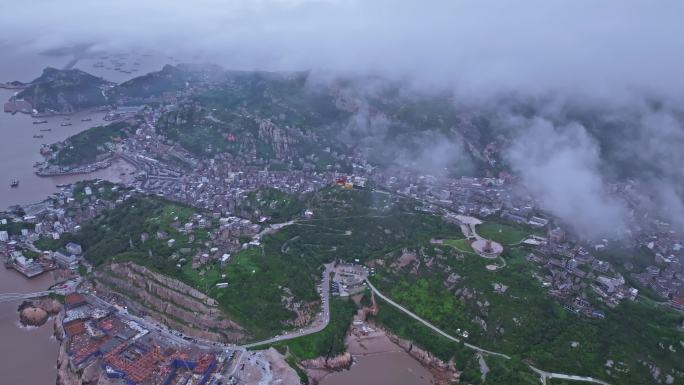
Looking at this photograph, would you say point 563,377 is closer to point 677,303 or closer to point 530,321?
point 530,321

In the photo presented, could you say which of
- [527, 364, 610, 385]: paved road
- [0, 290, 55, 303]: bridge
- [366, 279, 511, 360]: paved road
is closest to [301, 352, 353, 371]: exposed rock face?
[366, 279, 511, 360]: paved road

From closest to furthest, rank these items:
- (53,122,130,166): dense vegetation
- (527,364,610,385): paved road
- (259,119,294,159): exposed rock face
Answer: (527,364,610,385): paved road
(53,122,130,166): dense vegetation
(259,119,294,159): exposed rock face

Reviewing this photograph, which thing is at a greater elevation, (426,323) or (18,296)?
(426,323)

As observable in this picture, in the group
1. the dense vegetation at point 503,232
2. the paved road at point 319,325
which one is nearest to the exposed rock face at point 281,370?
the paved road at point 319,325

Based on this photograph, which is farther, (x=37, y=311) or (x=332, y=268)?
(x=332, y=268)

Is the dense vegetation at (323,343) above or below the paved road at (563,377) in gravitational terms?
below

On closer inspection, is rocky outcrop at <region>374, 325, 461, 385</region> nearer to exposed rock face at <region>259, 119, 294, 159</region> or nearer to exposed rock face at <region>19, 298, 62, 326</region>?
exposed rock face at <region>19, 298, 62, 326</region>

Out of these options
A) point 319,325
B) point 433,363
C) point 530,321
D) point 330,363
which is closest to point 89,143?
point 319,325

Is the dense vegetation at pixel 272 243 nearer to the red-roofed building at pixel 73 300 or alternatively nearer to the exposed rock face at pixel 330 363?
the exposed rock face at pixel 330 363

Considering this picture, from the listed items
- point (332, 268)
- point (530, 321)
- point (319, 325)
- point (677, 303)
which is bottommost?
point (319, 325)
